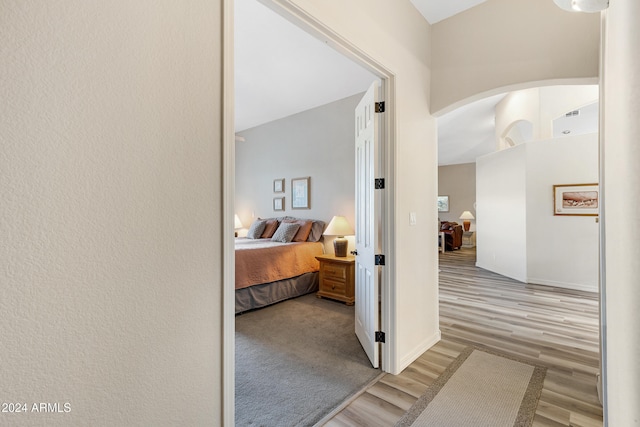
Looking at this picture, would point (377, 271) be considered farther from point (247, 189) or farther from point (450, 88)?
point (247, 189)

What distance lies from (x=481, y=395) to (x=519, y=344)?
3.59 ft

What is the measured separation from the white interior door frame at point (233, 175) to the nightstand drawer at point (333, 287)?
5.45 feet

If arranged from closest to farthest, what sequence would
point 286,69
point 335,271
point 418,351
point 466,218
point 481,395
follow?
point 481,395 → point 418,351 → point 286,69 → point 335,271 → point 466,218

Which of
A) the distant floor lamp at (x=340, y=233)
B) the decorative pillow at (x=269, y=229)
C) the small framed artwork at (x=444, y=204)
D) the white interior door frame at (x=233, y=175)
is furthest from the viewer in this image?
the small framed artwork at (x=444, y=204)

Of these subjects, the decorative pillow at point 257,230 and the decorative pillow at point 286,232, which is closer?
the decorative pillow at point 286,232

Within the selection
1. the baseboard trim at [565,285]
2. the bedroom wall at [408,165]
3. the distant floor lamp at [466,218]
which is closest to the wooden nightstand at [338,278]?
the bedroom wall at [408,165]

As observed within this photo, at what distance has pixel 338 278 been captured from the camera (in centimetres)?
399

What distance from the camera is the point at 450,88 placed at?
2.64 m

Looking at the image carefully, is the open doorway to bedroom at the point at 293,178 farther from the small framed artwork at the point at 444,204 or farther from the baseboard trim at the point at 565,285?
the small framed artwork at the point at 444,204

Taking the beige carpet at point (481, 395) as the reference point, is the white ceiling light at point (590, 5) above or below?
above

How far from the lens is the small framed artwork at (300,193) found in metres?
5.20

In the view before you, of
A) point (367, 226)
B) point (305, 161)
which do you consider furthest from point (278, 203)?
point (367, 226)

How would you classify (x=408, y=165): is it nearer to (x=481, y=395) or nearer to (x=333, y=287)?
(x=481, y=395)

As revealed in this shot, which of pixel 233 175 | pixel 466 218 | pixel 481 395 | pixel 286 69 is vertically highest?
pixel 286 69
